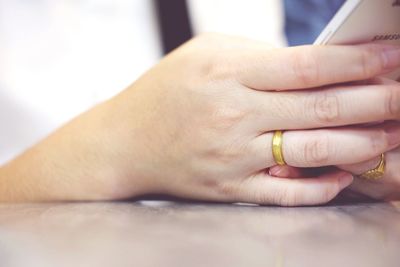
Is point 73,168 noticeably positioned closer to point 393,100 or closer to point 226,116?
point 226,116

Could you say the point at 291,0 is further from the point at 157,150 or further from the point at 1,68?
the point at 157,150

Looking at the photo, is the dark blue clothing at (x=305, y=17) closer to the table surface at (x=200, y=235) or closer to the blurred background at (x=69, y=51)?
the blurred background at (x=69, y=51)

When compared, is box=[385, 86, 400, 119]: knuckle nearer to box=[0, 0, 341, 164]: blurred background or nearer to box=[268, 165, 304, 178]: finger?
box=[268, 165, 304, 178]: finger

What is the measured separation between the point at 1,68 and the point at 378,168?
555 millimetres

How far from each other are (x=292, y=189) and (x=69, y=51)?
492 millimetres

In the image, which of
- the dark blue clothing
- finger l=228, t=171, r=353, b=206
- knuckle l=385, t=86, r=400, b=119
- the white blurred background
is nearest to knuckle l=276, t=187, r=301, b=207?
finger l=228, t=171, r=353, b=206

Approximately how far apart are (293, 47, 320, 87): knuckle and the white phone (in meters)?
0.01

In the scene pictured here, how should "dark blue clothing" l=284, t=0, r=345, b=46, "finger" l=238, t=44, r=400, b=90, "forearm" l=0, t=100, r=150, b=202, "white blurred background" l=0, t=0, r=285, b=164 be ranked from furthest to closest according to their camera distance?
"dark blue clothing" l=284, t=0, r=345, b=46
"white blurred background" l=0, t=0, r=285, b=164
"forearm" l=0, t=100, r=150, b=202
"finger" l=238, t=44, r=400, b=90

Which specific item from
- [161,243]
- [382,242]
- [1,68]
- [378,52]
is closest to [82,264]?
[161,243]

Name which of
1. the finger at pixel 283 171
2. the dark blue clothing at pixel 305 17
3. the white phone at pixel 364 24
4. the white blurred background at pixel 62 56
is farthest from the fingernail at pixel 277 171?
the dark blue clothing at pixel 305 17

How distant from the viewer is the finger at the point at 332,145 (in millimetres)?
501

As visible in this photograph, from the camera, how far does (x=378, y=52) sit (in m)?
0.47

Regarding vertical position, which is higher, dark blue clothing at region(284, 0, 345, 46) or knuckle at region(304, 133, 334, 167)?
dark blue clothing at region(284, 0, 345, 46)

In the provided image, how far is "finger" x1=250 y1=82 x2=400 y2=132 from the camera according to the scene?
0.48 metres
